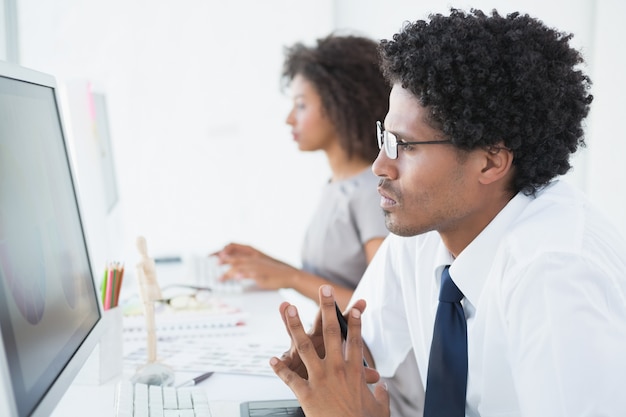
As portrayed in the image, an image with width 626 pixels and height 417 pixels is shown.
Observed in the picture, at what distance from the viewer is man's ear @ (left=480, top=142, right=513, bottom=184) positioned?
1.03m

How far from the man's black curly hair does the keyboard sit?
0.59 metres

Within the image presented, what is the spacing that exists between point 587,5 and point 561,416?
7.66ft

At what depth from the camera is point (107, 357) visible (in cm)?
113

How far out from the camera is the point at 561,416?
75 centimetres

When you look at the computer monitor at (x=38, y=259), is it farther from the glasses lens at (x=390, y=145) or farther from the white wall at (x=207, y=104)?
the white wall at (x=207, y=104)

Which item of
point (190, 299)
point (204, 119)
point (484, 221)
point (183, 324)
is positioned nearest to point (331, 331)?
point (484, 221)

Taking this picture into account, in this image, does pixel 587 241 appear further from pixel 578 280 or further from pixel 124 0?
pixel 124 0

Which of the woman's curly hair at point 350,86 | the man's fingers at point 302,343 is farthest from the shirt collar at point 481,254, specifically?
the woman's curly hair at point 350,86

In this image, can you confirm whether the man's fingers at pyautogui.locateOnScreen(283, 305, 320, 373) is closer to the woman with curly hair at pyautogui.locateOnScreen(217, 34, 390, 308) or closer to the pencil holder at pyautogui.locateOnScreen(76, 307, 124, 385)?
the pencil holder at pyautogui.locateOnScreen(76, 307, 124, 385)

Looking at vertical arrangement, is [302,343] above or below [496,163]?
below

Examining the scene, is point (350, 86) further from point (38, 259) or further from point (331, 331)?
point (38, 259)

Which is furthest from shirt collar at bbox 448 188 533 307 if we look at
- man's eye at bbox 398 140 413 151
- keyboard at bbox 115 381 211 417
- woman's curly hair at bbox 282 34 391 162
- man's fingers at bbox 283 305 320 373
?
woman's curly hair at bbox 282 34 391 162

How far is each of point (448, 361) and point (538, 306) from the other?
0.26 metres

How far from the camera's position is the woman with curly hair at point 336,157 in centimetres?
183
